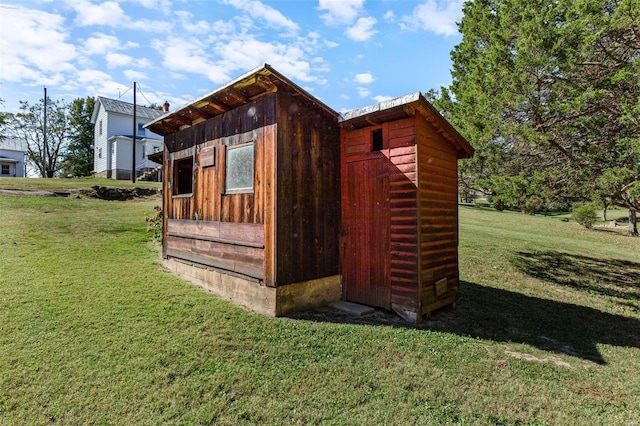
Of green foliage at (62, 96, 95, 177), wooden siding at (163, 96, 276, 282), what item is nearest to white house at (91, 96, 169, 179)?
green foliage at (62, 96, 95, 177)

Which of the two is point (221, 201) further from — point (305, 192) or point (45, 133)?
point (45, 133)

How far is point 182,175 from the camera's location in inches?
352

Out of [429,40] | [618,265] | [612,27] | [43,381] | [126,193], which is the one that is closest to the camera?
[43,381]

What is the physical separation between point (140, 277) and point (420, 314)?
18.7 ft

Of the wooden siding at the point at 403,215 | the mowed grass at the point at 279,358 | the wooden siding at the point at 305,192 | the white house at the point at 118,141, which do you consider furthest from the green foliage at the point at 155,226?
the white house at the point at 118,141

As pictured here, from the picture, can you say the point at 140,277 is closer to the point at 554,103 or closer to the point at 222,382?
the point at 222,382

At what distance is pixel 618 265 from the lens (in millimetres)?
12250


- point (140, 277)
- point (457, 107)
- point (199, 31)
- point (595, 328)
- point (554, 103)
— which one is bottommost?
point (595, 328)

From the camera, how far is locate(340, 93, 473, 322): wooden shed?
5582 millimetres

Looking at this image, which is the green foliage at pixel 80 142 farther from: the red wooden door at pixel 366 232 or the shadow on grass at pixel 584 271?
the shadow on grass at pixel 584 271

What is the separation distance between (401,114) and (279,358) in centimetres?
436

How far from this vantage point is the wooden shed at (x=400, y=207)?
5.58 metres

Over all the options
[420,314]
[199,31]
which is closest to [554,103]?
[420,314]

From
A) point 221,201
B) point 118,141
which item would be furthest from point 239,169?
point 118,141
